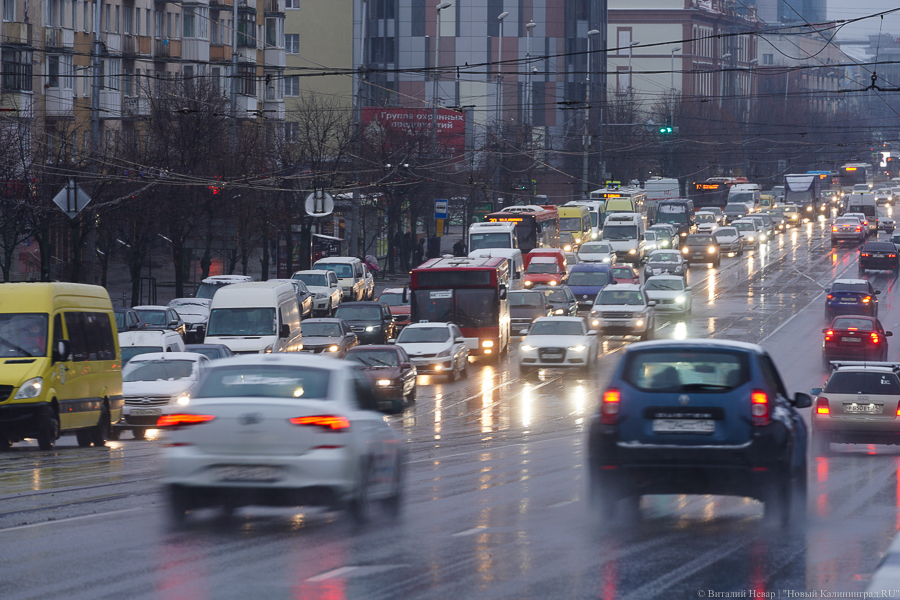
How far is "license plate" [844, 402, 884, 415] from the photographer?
23844 mm

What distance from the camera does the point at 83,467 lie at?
17.7 m

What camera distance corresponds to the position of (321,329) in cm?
3969

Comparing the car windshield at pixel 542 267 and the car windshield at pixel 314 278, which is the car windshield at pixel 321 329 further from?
the car windshield at pixel 542 267

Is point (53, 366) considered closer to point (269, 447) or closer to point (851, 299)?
point (269, 447)

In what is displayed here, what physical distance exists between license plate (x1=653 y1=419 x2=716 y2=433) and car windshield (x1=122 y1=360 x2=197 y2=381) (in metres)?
16.6

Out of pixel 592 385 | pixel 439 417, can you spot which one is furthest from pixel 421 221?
pixel 439 417

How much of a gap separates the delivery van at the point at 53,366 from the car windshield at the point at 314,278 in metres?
30.8

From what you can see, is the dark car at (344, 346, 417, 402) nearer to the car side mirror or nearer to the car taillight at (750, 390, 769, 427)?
the car side mirror

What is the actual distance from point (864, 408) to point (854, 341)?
17.0m

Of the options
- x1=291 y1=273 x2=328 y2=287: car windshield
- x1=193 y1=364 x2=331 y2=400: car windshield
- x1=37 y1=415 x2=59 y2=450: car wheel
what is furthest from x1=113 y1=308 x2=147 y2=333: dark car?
x1=193 y1=364 x2=331 y2=400: car windshield

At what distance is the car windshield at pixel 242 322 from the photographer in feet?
115

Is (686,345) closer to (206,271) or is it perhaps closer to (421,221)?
(206,271)

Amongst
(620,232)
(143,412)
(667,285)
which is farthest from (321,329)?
(620,232)

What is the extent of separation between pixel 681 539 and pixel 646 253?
66.4m
